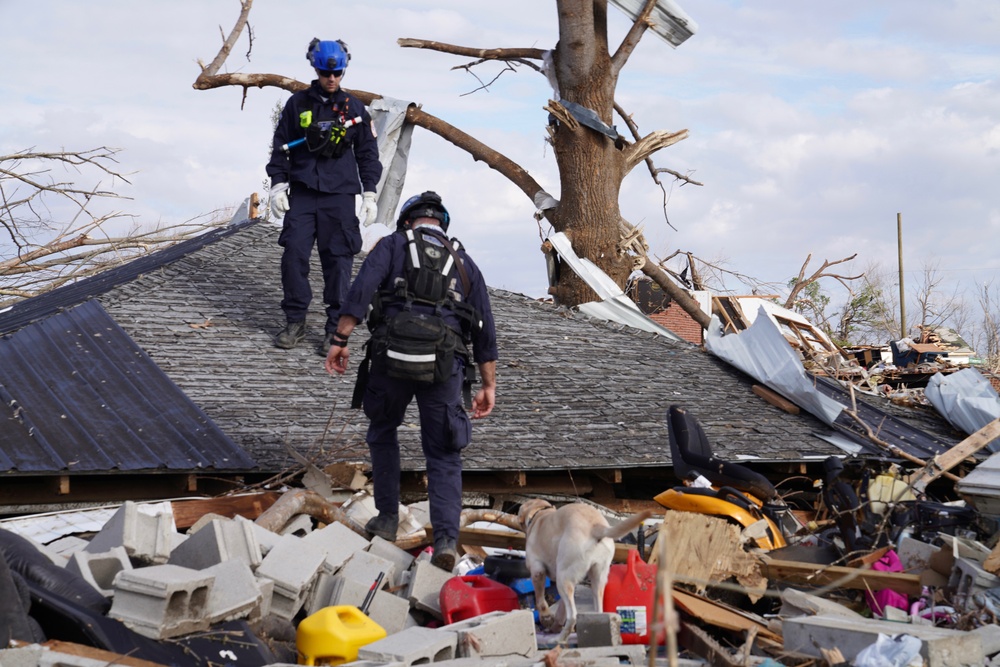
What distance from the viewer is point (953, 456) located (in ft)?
31.7

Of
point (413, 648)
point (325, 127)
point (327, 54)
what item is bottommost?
point (413, 648)

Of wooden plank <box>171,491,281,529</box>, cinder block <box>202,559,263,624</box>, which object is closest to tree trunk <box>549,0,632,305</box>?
wooden plank <box>171,491,281,529</box>

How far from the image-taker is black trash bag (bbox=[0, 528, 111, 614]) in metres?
4.54

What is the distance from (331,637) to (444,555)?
3.59ft

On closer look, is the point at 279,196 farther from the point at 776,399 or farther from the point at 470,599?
the point at 776,399

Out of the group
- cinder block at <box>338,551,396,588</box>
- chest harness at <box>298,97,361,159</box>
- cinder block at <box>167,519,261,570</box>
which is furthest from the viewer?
chest harness at <box>298,97,361,159</box>

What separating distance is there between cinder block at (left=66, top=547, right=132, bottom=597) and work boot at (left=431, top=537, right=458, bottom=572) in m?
1.64

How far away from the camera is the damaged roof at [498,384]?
318 inches

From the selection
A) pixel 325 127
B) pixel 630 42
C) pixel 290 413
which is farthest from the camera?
pixel 630 42

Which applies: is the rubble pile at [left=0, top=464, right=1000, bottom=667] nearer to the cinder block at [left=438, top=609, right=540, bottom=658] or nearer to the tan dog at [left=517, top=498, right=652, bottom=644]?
the cinder block at [left=438, top=609, right=540, bottom=658]

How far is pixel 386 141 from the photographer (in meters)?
15.3

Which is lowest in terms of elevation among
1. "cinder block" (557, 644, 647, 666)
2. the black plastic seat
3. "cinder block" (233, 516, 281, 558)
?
"cinder block" (557, 644, 647, 666)

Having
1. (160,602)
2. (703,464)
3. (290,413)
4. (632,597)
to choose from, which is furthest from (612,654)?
(290,413)

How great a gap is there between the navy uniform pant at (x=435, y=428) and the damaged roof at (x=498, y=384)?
5.35ft
